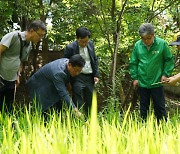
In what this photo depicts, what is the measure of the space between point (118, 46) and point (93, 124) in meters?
4.83

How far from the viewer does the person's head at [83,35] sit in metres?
3.93

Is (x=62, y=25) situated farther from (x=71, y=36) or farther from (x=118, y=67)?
(x=118, y=67)

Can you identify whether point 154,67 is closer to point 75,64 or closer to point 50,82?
point 75,64

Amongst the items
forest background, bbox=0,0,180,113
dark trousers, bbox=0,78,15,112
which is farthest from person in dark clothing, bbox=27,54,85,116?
forest background, bbox=0,0,180,113

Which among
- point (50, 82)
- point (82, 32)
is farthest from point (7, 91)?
point (82, 32)

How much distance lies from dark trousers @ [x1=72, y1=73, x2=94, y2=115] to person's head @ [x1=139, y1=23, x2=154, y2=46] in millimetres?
763

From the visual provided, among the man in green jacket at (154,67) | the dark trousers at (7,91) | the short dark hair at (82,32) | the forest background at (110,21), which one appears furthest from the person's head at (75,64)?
the forest background at (110,21)

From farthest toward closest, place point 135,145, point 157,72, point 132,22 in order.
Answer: point 132,22 < point 157,72 < point 135,145

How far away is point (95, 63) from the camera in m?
4.29

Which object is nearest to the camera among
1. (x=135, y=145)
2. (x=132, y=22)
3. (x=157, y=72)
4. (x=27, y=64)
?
(x=135, y=145)

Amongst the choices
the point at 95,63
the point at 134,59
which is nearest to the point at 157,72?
the point at 134,59

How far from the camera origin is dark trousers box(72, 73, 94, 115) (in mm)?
4176

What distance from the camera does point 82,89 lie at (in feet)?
13.9

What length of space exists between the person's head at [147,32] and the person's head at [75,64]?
30.2 inches
